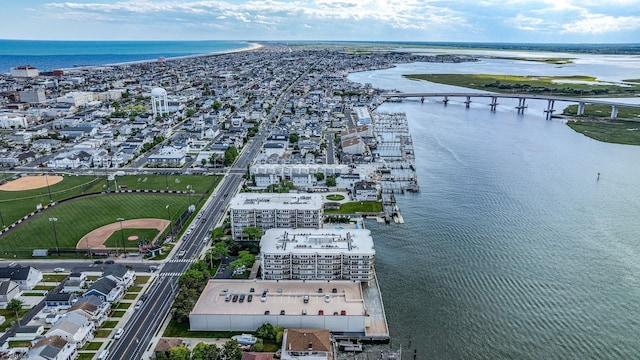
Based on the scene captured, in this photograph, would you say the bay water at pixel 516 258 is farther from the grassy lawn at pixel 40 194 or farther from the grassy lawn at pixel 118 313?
the grassy lawn at pixel 40 194

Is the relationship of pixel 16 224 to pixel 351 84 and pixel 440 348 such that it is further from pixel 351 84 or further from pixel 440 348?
pixel 351 84

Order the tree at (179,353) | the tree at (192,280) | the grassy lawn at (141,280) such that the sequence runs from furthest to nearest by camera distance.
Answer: the grassy lawn at (141,280) → the tree at (192,280) → the tree at (179,353)

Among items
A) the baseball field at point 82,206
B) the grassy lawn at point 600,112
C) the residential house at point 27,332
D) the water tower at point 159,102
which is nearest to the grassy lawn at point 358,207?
the baseball field at point 82,206

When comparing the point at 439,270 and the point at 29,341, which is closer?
the point at 29,341

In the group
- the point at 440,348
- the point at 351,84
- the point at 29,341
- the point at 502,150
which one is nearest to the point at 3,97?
the point at 351,84

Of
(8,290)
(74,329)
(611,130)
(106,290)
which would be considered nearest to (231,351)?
(74,329)

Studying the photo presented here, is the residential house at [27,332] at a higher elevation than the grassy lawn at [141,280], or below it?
below

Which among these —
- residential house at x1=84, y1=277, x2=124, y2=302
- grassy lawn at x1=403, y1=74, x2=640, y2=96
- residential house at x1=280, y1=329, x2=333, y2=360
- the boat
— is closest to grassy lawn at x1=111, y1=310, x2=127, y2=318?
residential house at x1=84, y1=277, x2=124, y2=302
